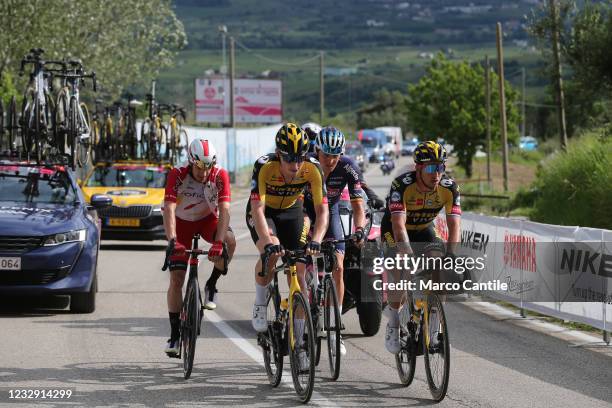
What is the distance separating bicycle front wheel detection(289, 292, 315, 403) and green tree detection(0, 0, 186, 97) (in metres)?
33.7

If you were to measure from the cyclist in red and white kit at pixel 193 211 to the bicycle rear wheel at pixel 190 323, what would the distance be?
0.22m

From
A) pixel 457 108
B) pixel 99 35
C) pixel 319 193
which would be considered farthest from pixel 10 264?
pixel 457 108

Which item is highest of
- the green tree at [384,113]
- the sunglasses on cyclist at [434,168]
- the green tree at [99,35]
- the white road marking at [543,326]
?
the green tree at [384,113]

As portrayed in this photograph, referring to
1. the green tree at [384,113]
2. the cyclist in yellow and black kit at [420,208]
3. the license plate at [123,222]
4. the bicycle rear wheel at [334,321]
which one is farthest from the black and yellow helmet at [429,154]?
the green tree at [384,113]

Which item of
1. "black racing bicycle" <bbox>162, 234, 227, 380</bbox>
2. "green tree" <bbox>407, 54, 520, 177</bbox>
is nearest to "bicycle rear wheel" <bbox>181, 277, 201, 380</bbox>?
"black racing bicycle" <bbox>162, 234, 227, 380</bbox>

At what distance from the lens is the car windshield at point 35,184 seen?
15.1m

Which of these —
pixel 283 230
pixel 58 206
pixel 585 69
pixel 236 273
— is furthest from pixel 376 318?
pixel 585 69

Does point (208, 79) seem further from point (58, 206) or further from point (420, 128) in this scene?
point (58, 206)

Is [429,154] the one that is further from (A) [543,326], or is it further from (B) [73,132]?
(B) [73,132]

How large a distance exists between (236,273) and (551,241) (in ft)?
23.1

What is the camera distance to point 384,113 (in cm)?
18175

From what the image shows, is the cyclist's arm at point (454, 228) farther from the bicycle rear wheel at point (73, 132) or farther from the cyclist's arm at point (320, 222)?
the bicycle rear wheel at point (73, 132)

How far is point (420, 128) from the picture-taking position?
281 feet

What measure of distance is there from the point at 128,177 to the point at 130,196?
124 centimetres
